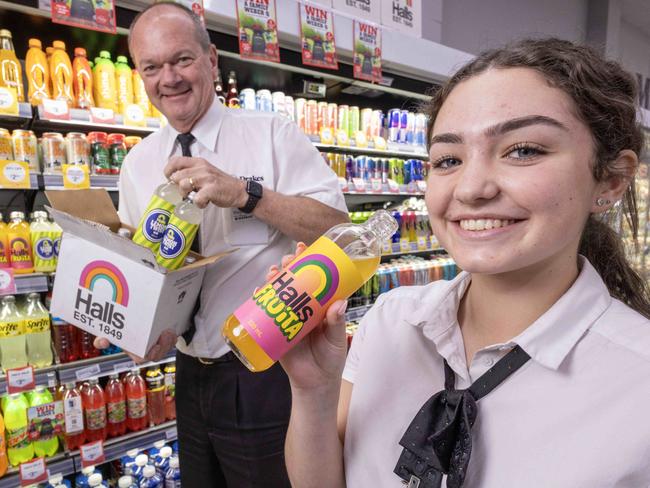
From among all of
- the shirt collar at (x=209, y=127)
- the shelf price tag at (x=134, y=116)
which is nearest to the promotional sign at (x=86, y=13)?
the shelf price tag at (x=134, y=116)

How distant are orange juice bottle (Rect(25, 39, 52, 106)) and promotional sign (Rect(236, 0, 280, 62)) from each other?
106 cm

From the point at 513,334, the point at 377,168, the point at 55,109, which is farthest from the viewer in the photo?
the point at 377,168

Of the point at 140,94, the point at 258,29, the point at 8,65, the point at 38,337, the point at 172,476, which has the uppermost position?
the point at 258,29

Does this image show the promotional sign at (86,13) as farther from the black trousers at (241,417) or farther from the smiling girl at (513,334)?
the smiling girl at (513,334)

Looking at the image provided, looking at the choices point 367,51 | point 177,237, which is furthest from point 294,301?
point 367,51

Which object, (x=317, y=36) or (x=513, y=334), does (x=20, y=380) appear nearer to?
(x=513, y=334)

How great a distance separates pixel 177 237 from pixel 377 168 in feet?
8.40

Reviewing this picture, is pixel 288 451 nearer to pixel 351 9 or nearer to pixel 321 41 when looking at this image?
pixel 321 41

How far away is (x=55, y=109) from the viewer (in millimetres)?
2078

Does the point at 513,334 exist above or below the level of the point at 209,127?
below

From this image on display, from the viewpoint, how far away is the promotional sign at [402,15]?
323cm

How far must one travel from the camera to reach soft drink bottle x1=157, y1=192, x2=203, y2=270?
1.27 m

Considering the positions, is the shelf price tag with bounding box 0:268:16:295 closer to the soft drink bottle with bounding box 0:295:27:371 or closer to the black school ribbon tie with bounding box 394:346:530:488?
the soft drink bottle with bounding box 0:295:27:371

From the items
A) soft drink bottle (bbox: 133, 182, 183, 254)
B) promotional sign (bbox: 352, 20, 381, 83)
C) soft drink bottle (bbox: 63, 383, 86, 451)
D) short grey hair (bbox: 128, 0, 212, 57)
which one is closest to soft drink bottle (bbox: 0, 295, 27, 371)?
soft drink bottle (bbox: 63, 383, 86, 451)
